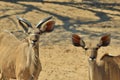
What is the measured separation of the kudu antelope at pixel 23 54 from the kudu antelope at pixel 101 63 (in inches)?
25.8

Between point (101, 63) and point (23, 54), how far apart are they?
1.41 m

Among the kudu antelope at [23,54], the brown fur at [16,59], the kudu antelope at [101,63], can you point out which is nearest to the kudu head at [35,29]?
the kudu antelope at [23,54]

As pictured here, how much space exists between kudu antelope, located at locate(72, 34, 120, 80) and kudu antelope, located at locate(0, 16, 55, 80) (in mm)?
654

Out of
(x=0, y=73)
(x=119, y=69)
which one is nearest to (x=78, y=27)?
(x=0, y=73)

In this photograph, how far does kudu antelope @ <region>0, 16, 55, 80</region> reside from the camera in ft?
17.5

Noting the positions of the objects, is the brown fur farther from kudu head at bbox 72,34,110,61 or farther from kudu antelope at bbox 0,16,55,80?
kudu head at bbox 72,34,110,61

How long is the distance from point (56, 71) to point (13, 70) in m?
1.87

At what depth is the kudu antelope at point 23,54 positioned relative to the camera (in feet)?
17.5

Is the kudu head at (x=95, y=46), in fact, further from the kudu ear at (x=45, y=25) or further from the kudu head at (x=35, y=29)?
the kudu ear at (x=45, y=25)

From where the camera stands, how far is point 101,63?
5148 mm

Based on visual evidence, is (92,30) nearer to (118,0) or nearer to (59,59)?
(59,59)

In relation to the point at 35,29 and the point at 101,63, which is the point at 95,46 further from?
the point at 35,29

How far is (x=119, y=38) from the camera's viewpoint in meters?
10.2

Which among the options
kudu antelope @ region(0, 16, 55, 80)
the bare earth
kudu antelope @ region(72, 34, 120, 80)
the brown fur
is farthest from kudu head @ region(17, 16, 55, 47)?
the bare earth
